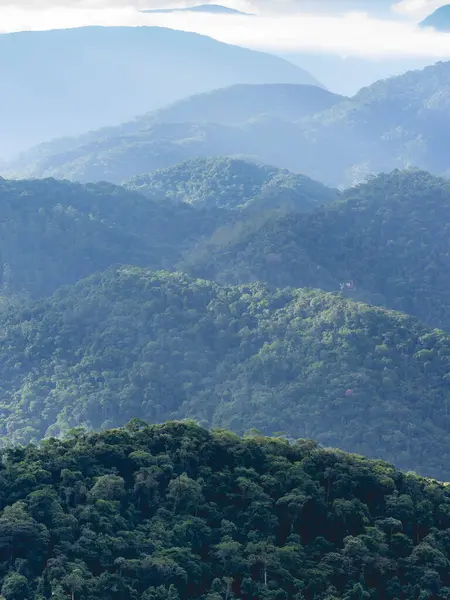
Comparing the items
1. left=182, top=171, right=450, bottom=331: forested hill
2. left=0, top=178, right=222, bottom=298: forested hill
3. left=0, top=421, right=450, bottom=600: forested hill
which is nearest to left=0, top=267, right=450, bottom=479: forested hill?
left=182, top=171, right=450, bottom=331: forested hill

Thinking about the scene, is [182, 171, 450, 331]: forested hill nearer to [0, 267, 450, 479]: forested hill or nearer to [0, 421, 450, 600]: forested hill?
[0, 267, 450, 479]: forested hill

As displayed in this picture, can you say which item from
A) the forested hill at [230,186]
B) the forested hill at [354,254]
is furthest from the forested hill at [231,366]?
the forested hill at [230,186]

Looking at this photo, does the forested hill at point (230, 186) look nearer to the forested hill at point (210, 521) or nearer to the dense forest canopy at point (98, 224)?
the dense forest canopy at point (98, 224)

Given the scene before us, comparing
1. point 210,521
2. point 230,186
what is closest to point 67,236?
point 230,186

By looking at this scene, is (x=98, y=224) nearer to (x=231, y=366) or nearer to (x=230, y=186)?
(x=230, y=186)

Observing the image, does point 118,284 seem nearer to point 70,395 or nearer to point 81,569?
point 70,395

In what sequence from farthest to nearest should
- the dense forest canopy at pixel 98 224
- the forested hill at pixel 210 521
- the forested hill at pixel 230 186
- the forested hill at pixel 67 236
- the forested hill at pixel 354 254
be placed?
1. the forested hill at pixel 230 186
2. the dense forest canopy at pixel 98 224
3. the forested hill at pixel 67 236
4. the forested hill at pixel 354 254
5. the forested hill at pixel 210 521
